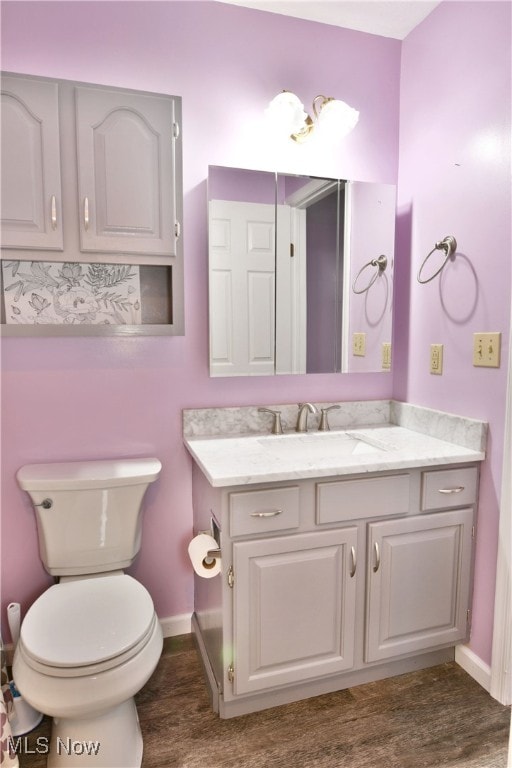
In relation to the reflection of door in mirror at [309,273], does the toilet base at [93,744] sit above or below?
below

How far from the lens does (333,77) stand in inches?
82.0

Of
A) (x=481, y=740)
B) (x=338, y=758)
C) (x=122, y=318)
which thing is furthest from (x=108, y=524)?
(x=481, y=740)

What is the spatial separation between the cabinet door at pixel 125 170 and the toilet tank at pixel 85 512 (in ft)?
2.64

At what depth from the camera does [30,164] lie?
162 cm

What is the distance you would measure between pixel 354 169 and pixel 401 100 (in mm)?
384

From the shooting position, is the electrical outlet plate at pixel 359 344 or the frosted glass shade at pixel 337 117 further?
the electrical outlet plate at pixel 359 344

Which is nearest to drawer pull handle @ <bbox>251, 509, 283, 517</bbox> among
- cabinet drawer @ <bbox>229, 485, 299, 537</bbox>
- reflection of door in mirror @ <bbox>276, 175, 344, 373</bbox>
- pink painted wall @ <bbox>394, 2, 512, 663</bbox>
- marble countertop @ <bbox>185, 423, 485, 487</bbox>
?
cabinet drawer @ <bbox>229, 485, 299, 537</bbox>

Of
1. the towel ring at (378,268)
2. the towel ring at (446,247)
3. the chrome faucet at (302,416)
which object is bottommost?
the chrome faucet at (302,416)

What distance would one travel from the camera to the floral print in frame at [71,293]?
181cm

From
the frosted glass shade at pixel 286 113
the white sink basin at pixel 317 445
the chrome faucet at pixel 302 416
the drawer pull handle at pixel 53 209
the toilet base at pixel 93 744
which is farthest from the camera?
the chrome faucet at pixel 302 416

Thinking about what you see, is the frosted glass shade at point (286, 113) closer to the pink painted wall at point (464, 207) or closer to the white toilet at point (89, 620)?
the pink painted wall at point (464, 207)

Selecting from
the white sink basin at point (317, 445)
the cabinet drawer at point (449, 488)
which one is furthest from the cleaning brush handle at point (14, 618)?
the cabinet drawer at point (449, 488)

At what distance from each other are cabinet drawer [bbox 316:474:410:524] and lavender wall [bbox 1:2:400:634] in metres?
0.62

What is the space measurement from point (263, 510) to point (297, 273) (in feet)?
3.30
